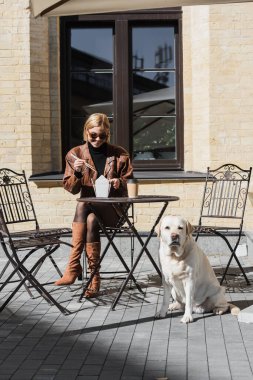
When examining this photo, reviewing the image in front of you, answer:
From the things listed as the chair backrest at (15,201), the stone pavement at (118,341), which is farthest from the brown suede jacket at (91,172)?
the stone pavement at (118,341)

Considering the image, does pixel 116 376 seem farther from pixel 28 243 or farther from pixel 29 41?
pixel 29 41

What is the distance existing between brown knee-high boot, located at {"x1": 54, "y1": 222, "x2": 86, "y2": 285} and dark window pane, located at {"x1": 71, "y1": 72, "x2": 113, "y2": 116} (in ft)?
11.0

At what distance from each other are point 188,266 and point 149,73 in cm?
447

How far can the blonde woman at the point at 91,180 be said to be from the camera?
21.5 ft

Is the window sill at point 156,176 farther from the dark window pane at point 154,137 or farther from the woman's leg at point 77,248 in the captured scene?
the woman's leg at point 77,248

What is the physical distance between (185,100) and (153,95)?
45 cm

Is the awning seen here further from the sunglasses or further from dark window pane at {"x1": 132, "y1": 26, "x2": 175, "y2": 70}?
dark window pane at {"x1": 132, "y1": 26, "x2": 175, "y2": 70}

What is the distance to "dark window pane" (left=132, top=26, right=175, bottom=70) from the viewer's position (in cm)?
966

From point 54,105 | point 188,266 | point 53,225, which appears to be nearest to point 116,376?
point 188,266

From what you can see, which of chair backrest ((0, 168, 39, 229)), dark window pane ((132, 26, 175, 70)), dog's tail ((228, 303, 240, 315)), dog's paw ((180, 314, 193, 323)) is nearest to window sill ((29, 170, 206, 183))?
chair backrest ((0, 168, 39, 229))

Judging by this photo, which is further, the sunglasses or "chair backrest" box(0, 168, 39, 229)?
"chair backrest" box(0, 168, 39, 229)

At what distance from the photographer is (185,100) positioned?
31.0 ft

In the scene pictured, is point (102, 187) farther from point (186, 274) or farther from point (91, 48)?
point (91, 48)

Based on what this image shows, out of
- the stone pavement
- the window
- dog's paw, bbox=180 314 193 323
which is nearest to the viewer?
the stone pavement
